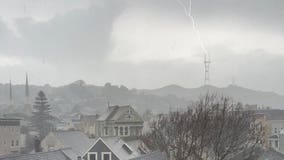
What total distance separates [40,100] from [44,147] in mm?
63809

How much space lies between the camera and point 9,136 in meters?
90.6

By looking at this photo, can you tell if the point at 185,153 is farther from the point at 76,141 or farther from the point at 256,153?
the point at 76,141

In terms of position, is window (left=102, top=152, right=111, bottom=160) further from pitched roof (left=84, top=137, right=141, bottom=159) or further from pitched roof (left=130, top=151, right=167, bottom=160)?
pitched roof (left=130, top=151, right=167, bottom=160)

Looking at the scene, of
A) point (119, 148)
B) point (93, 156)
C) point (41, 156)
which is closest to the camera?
point (41, 156)

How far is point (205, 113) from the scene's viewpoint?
112ft

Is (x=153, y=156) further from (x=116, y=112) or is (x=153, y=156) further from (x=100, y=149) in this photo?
(x=116, y=112)

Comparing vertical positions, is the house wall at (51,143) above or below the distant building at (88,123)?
above

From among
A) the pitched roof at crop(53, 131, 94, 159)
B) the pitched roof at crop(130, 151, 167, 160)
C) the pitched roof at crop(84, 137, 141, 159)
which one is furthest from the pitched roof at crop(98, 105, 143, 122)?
the pitched roof at crop(130, 151, 167, 160)

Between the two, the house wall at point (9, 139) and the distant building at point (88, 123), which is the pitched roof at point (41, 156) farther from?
the distant building at point (88, 123)

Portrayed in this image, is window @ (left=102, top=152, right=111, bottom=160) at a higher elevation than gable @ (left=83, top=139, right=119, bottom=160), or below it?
below

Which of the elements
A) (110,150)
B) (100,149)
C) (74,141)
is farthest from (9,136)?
(110,150)

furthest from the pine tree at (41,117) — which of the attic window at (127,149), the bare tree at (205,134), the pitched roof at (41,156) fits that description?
the bare tree at (205,134)

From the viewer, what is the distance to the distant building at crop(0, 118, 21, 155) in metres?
88.8

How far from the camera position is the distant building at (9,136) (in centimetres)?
8881
